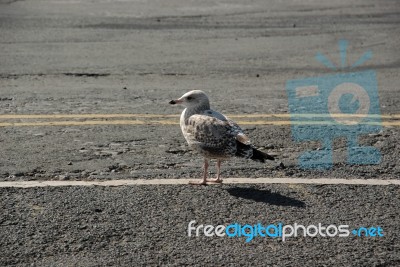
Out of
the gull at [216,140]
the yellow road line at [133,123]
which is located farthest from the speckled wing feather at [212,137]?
the yellow road line at [133,123]

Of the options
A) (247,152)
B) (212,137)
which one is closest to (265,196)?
(247,152)

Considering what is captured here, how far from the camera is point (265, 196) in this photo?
548cm

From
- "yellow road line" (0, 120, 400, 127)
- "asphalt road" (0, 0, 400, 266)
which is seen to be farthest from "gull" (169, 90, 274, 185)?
"yellow road line" (0, 120, 400, 127)

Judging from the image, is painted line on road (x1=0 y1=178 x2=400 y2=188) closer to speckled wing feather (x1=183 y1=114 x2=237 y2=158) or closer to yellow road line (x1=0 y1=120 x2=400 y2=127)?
speckled wing feather (x1=183 y1=114 x2=237 y2=158)

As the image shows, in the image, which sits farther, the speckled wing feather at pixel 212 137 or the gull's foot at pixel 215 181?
the gull's foot at pixel 215 181

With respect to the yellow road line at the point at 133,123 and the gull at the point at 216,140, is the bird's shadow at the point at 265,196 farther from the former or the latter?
the yellow road line at the point at 133,123

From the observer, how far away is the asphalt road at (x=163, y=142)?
464 cm

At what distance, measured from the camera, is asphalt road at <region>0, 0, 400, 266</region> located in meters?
4.64

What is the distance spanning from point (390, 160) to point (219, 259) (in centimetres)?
252

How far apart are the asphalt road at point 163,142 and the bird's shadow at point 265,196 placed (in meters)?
0.02

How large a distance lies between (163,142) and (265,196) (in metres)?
1.67

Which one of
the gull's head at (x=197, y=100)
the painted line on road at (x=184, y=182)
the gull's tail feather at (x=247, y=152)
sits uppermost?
the gull's head at (x=197, y=100)

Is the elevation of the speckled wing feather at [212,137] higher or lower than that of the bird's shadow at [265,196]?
higher

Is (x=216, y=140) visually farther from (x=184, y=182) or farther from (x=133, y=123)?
(x=133, y=123)
